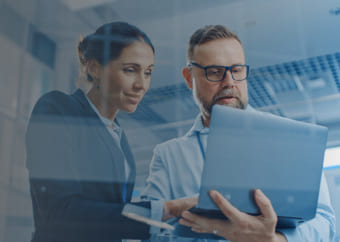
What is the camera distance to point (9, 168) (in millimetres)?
1009

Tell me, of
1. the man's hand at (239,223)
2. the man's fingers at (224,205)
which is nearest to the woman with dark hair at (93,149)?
the man's hand at (239,223)

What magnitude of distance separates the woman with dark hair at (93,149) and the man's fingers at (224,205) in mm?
217

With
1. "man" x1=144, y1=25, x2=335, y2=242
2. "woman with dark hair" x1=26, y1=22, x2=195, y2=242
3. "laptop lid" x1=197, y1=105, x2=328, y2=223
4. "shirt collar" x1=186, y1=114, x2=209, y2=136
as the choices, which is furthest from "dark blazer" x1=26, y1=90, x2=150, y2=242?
"laptop lid" x1=197, y1=105, x2=328, y2=223

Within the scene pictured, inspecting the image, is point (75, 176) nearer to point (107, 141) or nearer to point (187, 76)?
point (107, 141)

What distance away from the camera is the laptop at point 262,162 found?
0.75 metres

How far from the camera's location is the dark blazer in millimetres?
919

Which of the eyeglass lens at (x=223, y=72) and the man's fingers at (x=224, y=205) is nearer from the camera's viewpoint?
the man's fingers at (x=224, y=205)

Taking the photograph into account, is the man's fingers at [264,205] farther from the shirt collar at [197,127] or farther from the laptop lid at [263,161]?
the shirt collar at [197,127]

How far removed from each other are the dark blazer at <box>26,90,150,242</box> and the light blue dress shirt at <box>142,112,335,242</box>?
0.07 metres

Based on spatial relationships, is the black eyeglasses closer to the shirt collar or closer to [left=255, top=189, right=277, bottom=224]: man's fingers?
the shirt collar

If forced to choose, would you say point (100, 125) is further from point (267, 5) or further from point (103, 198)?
point (267, 5)

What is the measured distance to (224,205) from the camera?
734mm

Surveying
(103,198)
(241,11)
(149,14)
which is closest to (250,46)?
(241,11)

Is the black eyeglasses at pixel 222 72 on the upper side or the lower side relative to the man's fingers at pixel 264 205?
upper
